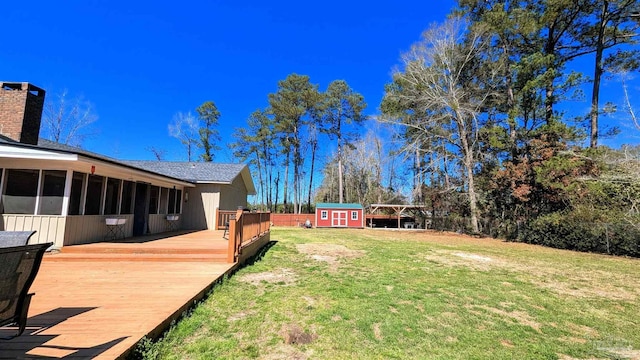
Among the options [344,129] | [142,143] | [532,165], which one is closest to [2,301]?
[532,165]

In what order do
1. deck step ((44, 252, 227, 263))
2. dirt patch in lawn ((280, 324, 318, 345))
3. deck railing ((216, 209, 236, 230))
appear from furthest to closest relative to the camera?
deck railing ((216, 209, 236, 230)) < deck step ((44, 252, 227, 263)) < dirt patch in lawn ((280, 324, 318, 345))

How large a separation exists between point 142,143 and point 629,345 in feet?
114

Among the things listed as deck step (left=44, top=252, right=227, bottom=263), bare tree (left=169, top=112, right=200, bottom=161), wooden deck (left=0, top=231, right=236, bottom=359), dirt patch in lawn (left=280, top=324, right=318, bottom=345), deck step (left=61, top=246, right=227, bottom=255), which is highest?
bare tree (left=169, top=112, right=200, bottom=161)

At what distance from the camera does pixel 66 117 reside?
20391 millimetres

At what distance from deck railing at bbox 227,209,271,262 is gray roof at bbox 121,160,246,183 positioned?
5.57 metres

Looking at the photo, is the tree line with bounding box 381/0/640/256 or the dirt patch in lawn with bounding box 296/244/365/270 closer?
the dirt patch in lawn with bounding box 296/244/365/270

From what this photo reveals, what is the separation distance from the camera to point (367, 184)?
34.6 meters

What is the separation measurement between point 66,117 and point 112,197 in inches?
710

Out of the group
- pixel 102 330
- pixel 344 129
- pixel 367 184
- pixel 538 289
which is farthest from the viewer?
pixel 367 184

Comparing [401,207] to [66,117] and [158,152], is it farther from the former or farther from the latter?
[66,117]

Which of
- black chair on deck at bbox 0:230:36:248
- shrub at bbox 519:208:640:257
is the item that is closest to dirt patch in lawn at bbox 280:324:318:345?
black chair on deck at bbox 0:230:36:248

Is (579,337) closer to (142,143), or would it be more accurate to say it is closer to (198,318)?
(198,318)

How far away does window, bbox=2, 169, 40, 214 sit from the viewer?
6516 mm

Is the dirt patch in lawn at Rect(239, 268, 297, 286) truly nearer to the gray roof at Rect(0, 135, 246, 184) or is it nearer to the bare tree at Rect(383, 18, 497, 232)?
the gray roof at Rect(0, 135, 246, 184)
